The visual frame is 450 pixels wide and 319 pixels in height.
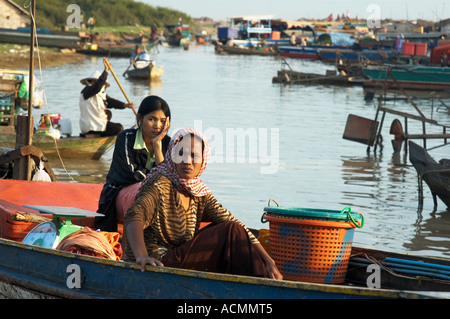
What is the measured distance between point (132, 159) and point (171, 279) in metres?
1.46

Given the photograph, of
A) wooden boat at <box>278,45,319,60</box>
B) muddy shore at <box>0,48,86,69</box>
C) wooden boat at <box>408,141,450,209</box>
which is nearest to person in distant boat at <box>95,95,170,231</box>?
wooden boat at <box>408,141,450,209</box>

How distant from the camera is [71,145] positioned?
39.2 feet

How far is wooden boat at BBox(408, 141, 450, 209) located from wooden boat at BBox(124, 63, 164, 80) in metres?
21.5

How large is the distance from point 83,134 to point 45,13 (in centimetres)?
5284

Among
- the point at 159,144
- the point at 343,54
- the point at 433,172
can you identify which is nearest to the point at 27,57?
the point at 343,54

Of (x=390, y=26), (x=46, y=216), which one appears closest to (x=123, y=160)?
(x=46, y=216)

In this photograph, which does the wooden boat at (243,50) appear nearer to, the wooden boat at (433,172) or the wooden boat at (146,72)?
the wooden boat at (146,72)

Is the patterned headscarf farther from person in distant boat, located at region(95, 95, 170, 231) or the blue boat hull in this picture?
person in distant boat, located at region(95, 95, 170, 231)

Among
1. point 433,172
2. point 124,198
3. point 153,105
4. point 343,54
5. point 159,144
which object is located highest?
point 153,105

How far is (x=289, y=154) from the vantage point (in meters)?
14.5

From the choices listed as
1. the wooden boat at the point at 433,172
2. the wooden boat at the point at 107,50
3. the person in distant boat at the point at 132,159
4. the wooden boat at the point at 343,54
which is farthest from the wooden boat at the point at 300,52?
the person in distant boat at the point at 132,159

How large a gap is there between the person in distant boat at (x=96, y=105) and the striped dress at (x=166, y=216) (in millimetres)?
6996

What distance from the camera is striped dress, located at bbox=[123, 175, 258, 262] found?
423 cm

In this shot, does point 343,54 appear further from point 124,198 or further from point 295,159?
point 124,198
